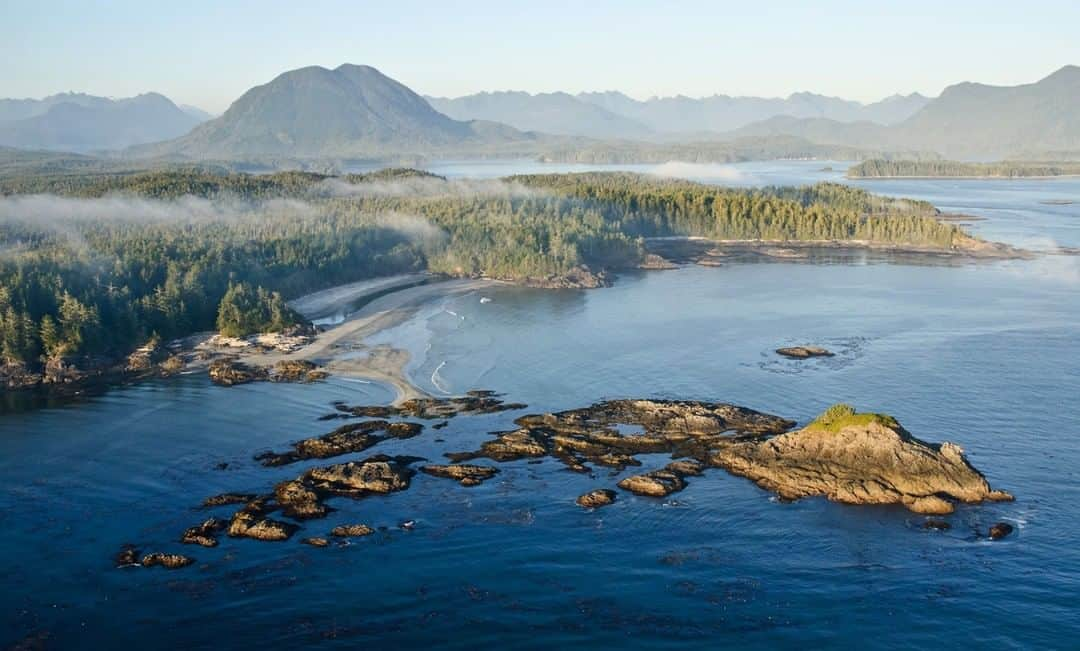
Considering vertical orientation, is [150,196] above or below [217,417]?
above

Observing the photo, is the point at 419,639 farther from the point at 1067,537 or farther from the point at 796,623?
the point at 1067,537

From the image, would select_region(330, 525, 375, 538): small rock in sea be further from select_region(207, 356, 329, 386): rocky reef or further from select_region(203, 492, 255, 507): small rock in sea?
select_region(207, 356, 329, 386): rocky reef

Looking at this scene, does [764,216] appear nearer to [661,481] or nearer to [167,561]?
[661,481]

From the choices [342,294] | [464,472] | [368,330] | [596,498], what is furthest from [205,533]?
[342,294]

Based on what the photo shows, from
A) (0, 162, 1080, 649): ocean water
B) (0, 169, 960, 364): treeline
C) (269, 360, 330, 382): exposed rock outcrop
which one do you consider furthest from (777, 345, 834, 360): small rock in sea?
(0, 169, 960, 364): treeline

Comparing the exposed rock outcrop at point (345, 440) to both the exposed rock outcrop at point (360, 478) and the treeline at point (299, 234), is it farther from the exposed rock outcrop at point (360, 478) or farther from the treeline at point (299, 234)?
the treeline at point (299, 234)

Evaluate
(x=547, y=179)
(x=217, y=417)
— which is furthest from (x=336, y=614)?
(x=547, y=179)
